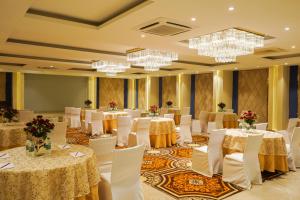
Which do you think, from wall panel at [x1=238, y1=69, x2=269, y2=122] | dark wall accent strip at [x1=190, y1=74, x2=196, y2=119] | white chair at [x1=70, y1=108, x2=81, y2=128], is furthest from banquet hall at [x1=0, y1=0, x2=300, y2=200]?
dark wall accent strip at [x1=190, y1=74, x2=196, y2=119]

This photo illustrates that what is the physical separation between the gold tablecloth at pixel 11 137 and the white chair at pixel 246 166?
444 cm

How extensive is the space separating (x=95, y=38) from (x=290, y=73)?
8.54m

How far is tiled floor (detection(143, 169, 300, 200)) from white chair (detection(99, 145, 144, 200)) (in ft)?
2.68

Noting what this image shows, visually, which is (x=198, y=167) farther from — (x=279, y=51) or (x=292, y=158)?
(x=279, y=51)

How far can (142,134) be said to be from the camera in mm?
7090

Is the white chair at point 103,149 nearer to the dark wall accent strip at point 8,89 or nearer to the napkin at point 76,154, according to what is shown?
the napkin at point 76,154

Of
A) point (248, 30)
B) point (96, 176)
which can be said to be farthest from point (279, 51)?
point (96, 176)

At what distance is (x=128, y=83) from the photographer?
1884cm

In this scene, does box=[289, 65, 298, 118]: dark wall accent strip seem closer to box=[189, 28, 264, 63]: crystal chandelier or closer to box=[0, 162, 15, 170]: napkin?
box=[189, 28, 264, 63]: crystal chandelier

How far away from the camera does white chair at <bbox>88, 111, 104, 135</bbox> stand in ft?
30.2

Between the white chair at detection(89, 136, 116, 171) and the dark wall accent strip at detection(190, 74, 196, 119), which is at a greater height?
the dark wall accent strip at detection(190, 74, 196, 119)

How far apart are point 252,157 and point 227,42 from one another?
92.1 inches

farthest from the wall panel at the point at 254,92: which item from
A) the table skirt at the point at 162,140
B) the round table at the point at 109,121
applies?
the round table at the point at 109,121

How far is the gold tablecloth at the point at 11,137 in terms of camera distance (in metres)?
5.44
